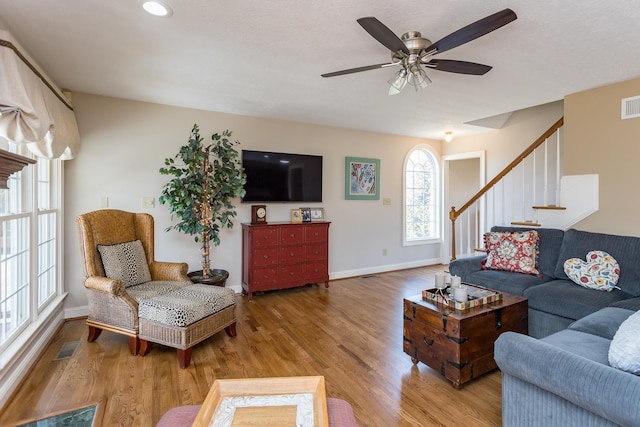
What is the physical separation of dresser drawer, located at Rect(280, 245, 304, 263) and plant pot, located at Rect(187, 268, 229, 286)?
798 mm

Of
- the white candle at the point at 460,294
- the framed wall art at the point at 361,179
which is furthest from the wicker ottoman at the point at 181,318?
the framed wall art at the point at 361,179

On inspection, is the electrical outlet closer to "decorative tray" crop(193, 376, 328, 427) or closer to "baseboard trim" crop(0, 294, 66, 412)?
"baseboard trim" crop(0, 294, 66, 412)

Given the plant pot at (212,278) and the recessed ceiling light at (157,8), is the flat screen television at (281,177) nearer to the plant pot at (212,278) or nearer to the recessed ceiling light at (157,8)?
the plant pot at (212,278)

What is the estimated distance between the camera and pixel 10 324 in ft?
7.50

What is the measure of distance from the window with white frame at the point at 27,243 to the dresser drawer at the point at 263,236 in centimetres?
197

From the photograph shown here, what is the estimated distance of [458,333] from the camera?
2029 millimetres

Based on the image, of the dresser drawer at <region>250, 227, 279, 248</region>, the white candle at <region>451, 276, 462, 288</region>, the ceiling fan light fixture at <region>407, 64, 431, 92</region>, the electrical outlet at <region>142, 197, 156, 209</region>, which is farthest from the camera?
the dresser drawer at <region>250, 227, 279, 248</region>

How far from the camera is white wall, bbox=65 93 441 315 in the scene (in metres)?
3.40

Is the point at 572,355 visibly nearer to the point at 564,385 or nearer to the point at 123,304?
the point at 564,385

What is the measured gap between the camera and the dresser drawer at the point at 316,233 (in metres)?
4.33

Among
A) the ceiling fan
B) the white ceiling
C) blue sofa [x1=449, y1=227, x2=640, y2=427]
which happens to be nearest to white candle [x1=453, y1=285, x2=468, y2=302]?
blue sofa [x1=449, y1=227, x2=640, y2=427]

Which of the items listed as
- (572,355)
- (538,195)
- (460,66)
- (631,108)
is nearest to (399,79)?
(460,66)

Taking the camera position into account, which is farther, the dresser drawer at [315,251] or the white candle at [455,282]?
the dresser drawer at [315,251]

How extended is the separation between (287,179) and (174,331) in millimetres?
2574
